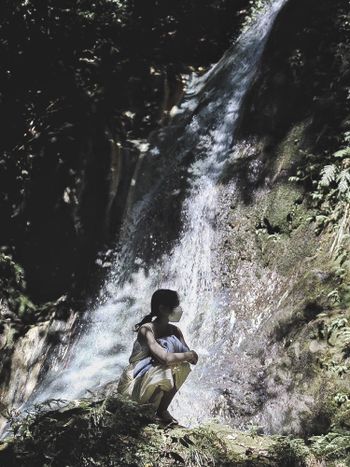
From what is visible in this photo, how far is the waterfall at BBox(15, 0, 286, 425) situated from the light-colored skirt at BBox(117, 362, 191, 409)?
4.17 feet

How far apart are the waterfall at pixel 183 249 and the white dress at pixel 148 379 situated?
128 cm

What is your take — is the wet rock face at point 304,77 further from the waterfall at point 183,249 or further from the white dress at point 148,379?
the white dress at point 148,379

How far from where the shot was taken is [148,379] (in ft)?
16.5

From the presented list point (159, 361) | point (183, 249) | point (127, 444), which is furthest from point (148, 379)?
point (183, 249)

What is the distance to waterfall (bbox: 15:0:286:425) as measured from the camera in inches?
299

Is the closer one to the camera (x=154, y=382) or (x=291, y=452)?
(x=291, y=452)

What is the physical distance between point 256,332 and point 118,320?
8.63 ft

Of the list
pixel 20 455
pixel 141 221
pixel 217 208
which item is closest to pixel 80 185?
pixel 141 221

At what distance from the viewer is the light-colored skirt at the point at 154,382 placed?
501 cm

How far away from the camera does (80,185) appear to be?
37.0 ft

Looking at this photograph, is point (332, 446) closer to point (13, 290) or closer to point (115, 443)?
point (115, 443)

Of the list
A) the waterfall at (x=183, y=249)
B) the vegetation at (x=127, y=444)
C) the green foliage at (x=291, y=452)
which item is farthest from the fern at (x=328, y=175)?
the green foliage at (x=291, y=452)

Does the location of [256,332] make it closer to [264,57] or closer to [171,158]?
[171,158]

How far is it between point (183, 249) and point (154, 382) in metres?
4.29
